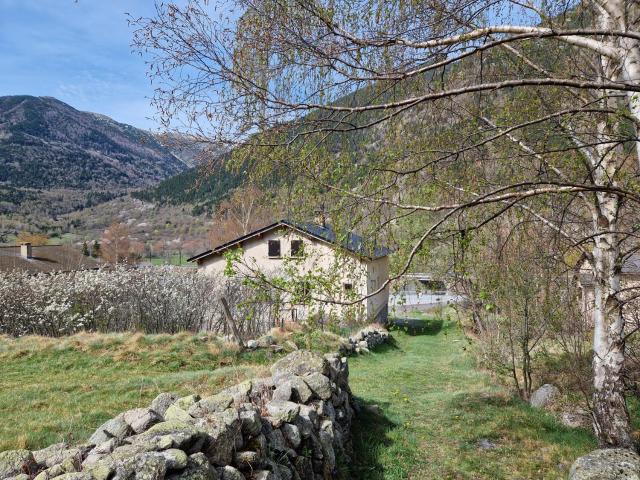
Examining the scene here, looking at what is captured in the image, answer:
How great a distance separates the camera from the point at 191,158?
16.7 feet

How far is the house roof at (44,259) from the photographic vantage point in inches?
1282

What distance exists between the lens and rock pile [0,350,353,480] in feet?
10.5

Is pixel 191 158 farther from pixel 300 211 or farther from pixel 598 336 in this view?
pixel 598 336

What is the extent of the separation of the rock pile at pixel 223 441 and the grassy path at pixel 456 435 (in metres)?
0.73

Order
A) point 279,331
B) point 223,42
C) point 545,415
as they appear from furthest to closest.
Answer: point 279,331 → point 545,415 → point 223,42

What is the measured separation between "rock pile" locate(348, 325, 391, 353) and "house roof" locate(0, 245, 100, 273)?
2148 cm

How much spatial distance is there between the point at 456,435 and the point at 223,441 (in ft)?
17.0

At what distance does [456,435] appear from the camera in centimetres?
772

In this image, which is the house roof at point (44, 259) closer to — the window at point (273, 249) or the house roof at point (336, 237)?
the window at point (273, 249)

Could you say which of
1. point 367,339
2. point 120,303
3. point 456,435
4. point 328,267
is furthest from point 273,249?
point 328,267

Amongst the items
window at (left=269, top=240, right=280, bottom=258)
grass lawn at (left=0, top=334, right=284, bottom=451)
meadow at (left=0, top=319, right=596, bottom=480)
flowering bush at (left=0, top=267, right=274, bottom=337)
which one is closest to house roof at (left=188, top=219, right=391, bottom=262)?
meadow at (left=0, top=319, right=596, bottom=480)

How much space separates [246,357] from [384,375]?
4.15 metres

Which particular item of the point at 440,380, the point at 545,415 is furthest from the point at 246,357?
the point at 545,415

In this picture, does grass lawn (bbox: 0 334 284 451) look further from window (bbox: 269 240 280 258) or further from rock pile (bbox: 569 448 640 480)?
window (bbox: 269 240 280 258)
